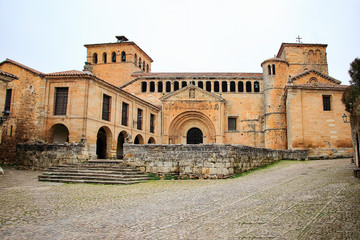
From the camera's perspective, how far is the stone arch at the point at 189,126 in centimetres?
2967

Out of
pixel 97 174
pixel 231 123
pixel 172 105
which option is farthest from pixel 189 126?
pixel 97 174

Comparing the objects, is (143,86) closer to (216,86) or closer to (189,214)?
(216,86)

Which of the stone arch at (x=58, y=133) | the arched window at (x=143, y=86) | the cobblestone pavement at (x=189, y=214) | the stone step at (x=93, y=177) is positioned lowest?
the cobblestone pavement at (x=189, y=214)

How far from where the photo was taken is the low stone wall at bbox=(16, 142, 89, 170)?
15383 millimetres

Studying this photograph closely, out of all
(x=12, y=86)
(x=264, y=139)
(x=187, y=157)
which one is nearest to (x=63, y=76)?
(x=12, y=86)

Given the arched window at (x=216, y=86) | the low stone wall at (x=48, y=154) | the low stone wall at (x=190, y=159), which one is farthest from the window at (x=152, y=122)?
the low stone wall at (x=190, y=159)

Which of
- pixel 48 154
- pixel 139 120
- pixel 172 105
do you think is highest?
pixel 172 105

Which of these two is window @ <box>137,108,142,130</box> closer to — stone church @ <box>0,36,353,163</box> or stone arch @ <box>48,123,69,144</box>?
stone church @ <box>0,36,353,163</box>

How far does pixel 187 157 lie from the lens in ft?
42.2

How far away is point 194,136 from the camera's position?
30.9 metres

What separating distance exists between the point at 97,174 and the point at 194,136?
63.3 feet

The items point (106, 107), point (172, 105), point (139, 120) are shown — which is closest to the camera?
point (106, 107)

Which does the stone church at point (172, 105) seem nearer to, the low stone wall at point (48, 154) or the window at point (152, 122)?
the window at point (152, 122)

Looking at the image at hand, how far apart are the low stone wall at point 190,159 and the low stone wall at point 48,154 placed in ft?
11.3
